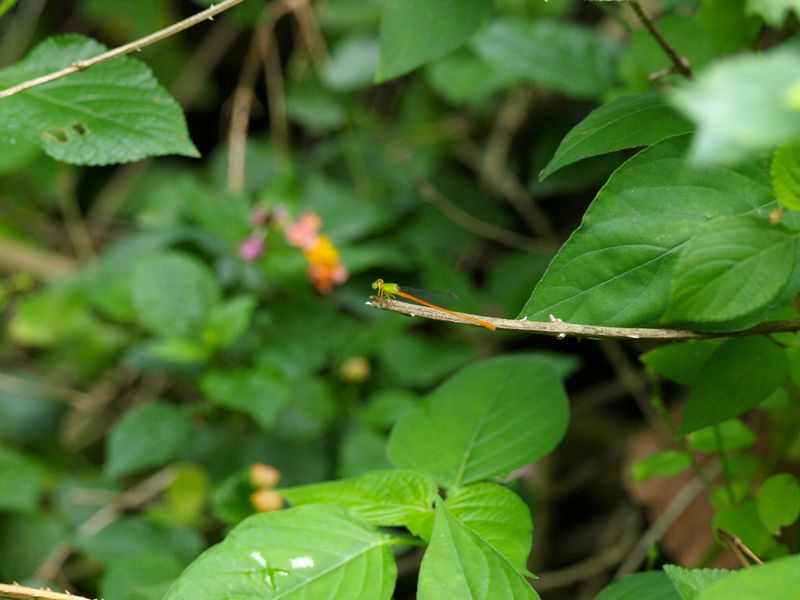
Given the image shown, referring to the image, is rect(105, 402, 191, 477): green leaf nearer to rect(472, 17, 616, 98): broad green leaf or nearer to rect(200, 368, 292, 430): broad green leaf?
rect(200, 368, 292, 430): broad green leaf

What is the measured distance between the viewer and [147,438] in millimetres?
1361

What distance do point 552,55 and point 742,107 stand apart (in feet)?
4.01

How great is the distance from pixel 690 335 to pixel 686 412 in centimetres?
13

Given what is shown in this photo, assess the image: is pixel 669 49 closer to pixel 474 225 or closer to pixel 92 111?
pixel 92 111

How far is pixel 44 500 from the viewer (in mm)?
1707

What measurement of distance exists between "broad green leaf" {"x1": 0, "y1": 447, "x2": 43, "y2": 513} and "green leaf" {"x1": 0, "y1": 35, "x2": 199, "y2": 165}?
86cm

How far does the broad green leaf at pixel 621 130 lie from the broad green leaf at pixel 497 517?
31cm

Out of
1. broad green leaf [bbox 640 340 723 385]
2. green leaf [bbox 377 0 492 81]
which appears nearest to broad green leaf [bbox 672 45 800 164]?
broad green leaf [bbox 640 340 723 385]

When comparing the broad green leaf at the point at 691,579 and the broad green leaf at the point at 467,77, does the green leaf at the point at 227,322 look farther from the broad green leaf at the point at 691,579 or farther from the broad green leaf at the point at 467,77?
the broad green leaf at the point at 691,579

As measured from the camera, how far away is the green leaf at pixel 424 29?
947mm

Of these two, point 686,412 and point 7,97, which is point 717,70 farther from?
point 7,97

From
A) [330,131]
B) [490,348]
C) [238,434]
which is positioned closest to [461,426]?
[238,434]

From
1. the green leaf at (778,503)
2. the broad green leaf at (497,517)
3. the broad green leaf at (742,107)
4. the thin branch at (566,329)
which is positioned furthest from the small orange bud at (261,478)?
the broad green leaf at (742,107)

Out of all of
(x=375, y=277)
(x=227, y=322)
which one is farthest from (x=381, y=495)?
(x=375, y=277)
